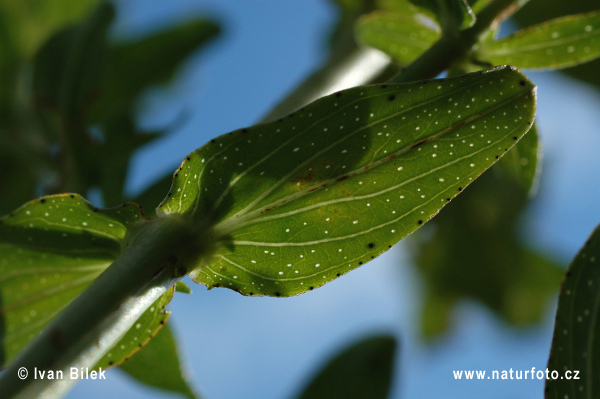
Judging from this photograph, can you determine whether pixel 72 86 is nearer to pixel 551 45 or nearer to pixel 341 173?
pixel 341 173

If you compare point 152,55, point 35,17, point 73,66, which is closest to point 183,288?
point 73,66

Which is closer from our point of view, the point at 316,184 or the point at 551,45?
the point at 316,184

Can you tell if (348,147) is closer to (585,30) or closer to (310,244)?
(310,244)

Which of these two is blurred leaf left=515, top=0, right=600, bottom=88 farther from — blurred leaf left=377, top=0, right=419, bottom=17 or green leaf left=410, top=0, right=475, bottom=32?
green leaf left=410, top=0, right=475, bottom=32

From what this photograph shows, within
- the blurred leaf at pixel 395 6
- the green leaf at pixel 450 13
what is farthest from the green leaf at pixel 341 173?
the blurred leaf at pixel 395 6

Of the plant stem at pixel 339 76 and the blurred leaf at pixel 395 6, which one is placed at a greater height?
the blurred leaf at pixel 395 6

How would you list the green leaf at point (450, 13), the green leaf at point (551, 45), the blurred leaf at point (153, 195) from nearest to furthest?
the green leaf at point (450, 13) < the green leaf at point (551, 45) < the blurred leaf at point (153, 195)

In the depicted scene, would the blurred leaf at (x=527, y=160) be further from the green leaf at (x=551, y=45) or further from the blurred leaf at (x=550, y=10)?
the blurred leaf at (x=550, y=10)
